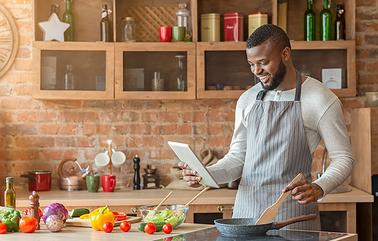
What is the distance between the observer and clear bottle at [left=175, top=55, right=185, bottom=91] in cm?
571

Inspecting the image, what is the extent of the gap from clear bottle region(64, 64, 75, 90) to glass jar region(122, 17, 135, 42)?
45 cm

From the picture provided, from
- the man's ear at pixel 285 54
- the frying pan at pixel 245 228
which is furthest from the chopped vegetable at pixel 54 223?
the man's ear at pixel 285 54

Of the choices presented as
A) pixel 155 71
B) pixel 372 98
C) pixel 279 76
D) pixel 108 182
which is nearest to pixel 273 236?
pixel 279 76

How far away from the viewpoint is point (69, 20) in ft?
19.1

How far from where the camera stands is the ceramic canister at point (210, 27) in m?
5.76

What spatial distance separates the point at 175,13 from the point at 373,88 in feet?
5.23


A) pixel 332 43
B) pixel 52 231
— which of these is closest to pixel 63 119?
pixel 332 43

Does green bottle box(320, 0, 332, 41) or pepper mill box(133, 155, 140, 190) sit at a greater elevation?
green bottle box(320, 0, 332, 41)

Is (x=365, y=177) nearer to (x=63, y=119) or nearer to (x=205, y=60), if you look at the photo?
(x=205, y=60)

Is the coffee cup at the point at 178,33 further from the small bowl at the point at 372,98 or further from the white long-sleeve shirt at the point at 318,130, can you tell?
the white long-sleeve shirt at the point at 318,130

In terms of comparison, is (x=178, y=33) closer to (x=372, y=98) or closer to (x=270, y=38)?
(x=372, y=98)

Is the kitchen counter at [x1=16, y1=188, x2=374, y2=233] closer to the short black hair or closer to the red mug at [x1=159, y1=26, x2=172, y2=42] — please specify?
the red mug at [x1=159, y1=26, x2=172, y2=42]

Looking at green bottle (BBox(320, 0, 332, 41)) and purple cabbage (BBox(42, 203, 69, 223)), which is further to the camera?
green bottle (BBox(320, 0, 332, 41))

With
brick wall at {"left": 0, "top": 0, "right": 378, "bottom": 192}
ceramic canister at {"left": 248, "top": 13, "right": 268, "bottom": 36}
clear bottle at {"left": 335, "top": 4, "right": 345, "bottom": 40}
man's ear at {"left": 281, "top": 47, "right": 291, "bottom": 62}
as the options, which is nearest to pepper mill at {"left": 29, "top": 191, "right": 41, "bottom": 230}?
man's ear at {"left": 281, "top": 47, "right": 291, "bottom": 62}
